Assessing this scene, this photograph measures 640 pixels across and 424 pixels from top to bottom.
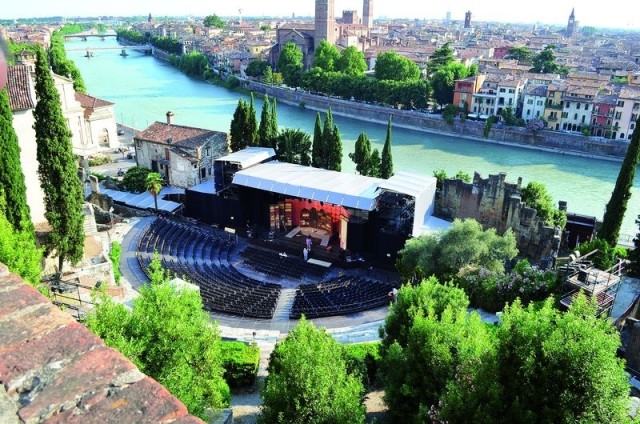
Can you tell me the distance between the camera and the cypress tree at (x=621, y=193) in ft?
74.7

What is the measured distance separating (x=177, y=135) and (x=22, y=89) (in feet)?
38.6

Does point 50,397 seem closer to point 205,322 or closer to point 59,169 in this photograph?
point 205,322

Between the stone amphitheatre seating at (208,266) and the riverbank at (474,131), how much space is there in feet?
89.9

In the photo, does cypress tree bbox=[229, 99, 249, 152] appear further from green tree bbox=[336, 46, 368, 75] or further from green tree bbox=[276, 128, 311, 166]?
green tree bbox=[336, 46, 368, 75]

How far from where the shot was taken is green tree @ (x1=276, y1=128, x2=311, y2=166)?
33.0 meters

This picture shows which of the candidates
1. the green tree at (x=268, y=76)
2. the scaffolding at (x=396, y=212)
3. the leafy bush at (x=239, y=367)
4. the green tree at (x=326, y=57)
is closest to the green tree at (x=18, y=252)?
the leafy bush at (x=239, y=367)

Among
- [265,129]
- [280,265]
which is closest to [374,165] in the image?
[265,129]

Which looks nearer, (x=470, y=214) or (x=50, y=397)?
(x=50, y=397)

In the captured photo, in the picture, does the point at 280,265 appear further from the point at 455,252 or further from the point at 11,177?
the point at 11,177

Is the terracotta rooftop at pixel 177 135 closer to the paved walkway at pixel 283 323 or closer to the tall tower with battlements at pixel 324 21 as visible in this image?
the paved walkway at pixel 283 323

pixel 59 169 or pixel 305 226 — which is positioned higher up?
pixel 59 169

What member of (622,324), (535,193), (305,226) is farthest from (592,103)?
(622,324)

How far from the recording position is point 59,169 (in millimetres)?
17844

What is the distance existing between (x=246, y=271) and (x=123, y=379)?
69.2 feet
